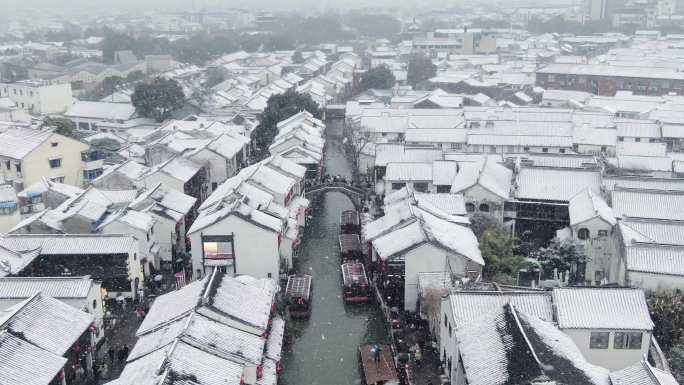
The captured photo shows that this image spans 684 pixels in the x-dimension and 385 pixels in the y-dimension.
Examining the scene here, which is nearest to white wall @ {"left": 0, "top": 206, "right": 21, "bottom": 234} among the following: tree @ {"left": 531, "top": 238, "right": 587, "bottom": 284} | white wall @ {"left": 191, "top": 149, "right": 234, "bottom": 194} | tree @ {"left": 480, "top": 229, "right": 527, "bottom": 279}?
white wall @ {"left": 191, "top": 149, "right": 234, "bottom": 194}

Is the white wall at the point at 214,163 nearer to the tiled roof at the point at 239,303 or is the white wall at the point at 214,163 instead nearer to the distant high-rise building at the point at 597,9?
the tiled roof at the point at 239,303

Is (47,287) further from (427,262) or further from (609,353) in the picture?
(609,353)

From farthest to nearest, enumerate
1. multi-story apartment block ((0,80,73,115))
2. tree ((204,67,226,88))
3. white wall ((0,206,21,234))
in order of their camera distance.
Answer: tree ((204,67,226,88))
multi-story apartment block ((0,80,73,115))
white wall ((0,206,21,234))

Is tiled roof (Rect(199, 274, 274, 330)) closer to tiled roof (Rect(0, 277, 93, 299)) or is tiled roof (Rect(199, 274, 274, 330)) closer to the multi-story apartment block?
tiled roof (Rect(0, 277, 93, 299))

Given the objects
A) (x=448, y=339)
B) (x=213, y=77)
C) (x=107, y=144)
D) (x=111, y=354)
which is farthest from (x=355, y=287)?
(x=213, y=77)

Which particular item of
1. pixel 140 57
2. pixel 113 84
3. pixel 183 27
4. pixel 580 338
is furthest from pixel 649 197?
pixel 183 27

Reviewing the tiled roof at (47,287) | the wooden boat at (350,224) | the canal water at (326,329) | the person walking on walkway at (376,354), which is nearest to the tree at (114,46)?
the wooden boat at (350,224)

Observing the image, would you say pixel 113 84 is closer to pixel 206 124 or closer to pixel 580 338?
pixel 206 124
